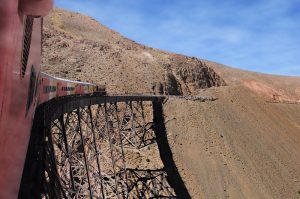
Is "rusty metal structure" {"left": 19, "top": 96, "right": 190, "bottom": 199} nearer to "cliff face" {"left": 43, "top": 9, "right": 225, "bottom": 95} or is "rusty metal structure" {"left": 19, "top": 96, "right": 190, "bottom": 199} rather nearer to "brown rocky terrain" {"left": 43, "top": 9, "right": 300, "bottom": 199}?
"brown rocky terrain" {"left": 43, "top": 9, "right": 300, "bottom": 199}

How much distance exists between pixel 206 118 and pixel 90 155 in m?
17.9

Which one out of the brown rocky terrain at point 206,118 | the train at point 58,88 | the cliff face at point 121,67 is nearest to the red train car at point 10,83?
the train at point 58,88

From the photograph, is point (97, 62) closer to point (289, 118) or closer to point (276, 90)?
point (289, 118)

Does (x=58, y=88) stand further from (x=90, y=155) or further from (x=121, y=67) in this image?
A: (x=121, y=67)

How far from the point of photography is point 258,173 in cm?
3438

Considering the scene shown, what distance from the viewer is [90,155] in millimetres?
22469

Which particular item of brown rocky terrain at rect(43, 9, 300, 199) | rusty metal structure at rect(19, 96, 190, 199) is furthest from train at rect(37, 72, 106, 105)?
brown rocky terrain at rect(43, 9, 300, 199)

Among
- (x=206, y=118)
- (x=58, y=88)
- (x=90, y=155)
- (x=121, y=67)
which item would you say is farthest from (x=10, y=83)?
(x=121, y=67)

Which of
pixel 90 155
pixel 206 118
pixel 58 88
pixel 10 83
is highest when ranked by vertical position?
pixel 58 88

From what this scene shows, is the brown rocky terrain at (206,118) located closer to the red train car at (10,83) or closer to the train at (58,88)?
the train at (58,88)

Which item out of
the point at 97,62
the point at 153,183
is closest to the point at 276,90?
the point at 97,62

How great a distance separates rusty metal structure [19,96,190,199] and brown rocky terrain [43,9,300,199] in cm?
261

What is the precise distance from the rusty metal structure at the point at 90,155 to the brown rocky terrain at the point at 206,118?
2606mm

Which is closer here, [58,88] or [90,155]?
[58,88]
